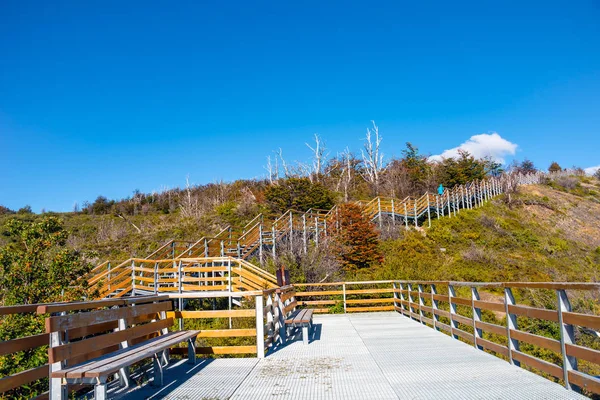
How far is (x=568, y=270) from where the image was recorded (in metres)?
24.1

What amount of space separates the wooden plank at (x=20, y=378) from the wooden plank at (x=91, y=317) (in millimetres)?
437

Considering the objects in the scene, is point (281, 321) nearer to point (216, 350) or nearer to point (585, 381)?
point (216, 350)

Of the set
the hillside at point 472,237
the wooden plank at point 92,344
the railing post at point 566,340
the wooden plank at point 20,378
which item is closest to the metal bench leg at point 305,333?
the wooden plank at point 92,344

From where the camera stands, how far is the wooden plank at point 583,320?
4105 mm

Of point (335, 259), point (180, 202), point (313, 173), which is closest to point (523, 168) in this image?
point (313, 173)

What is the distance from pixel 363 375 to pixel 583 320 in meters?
2.76

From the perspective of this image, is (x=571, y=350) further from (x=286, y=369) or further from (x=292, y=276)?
(x=292, y=276)

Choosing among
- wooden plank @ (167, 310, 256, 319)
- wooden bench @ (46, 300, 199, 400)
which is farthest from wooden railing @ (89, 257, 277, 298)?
wooden bench @ (46, 300, 199, 400)

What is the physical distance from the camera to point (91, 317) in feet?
15.9

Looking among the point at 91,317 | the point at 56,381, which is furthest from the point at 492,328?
the point at 56,381

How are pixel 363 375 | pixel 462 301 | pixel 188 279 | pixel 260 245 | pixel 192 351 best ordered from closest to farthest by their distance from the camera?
pixel 363 375 → pixel 192 351 → pixel 462 301 → pixel 188 279 → pixel 260 245

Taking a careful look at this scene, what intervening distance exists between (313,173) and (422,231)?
23690 mm

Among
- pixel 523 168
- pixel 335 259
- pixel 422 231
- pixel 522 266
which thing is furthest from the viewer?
pixel 523 168

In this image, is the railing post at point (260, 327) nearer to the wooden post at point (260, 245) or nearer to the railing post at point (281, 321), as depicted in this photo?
the railing post at point (281, 321)
